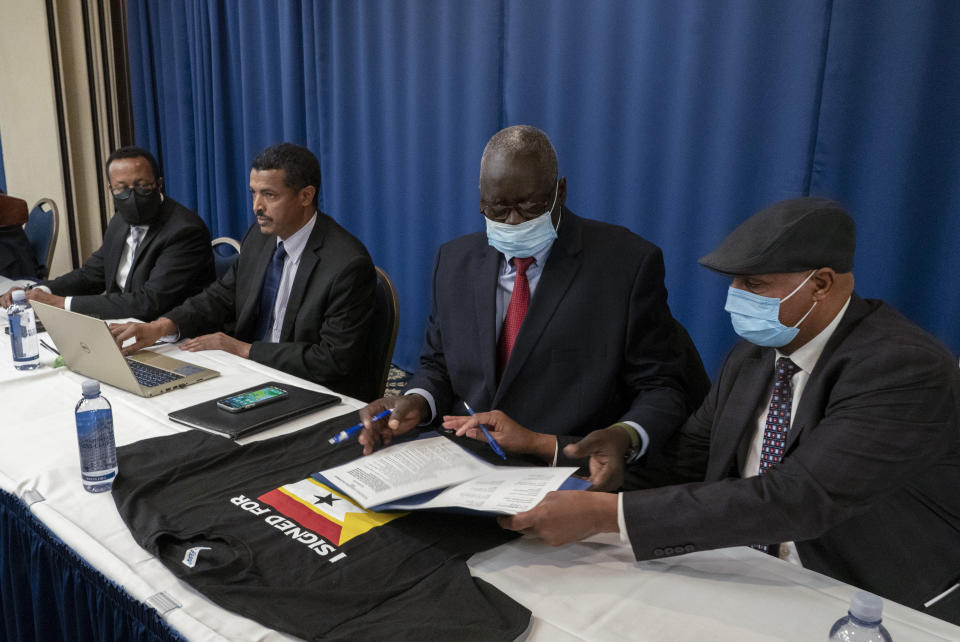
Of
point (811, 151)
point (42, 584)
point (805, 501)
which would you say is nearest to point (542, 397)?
point (805, 501)

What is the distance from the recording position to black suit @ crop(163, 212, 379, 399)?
91.0 inches

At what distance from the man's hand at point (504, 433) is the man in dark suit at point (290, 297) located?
39.1 inches

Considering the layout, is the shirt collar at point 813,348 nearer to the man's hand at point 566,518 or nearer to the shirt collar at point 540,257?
the man's hand at point 566,518

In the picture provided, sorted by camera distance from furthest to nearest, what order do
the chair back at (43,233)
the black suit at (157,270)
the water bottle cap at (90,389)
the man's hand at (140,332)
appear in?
1. the chair back at (43,233)
2. the black suit at (157,270)
3. the man's hand at (140,332)
4. the water bottle cap at (90,389)

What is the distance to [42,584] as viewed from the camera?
120cm

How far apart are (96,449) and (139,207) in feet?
6.79

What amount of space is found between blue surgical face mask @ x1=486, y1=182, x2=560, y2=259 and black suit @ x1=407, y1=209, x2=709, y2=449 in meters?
0.07

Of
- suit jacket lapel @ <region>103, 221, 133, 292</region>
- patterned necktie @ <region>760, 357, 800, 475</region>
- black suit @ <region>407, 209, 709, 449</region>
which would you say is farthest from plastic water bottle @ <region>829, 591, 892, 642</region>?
suit jacket lapel @ <region>103, 221, 133, 292</region>

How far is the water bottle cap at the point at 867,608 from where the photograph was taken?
77 centimetres

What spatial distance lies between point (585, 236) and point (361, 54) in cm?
285

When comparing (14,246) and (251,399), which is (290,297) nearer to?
(251,399)

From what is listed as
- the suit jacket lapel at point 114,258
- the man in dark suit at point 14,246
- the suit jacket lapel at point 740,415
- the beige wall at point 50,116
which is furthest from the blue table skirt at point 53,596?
the beige wall at point 50,116

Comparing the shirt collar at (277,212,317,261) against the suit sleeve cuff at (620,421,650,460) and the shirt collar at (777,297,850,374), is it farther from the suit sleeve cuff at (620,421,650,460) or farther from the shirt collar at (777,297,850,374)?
the shirt collar at (777,297,850,374)

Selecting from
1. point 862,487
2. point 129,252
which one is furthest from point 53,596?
point 129,252
